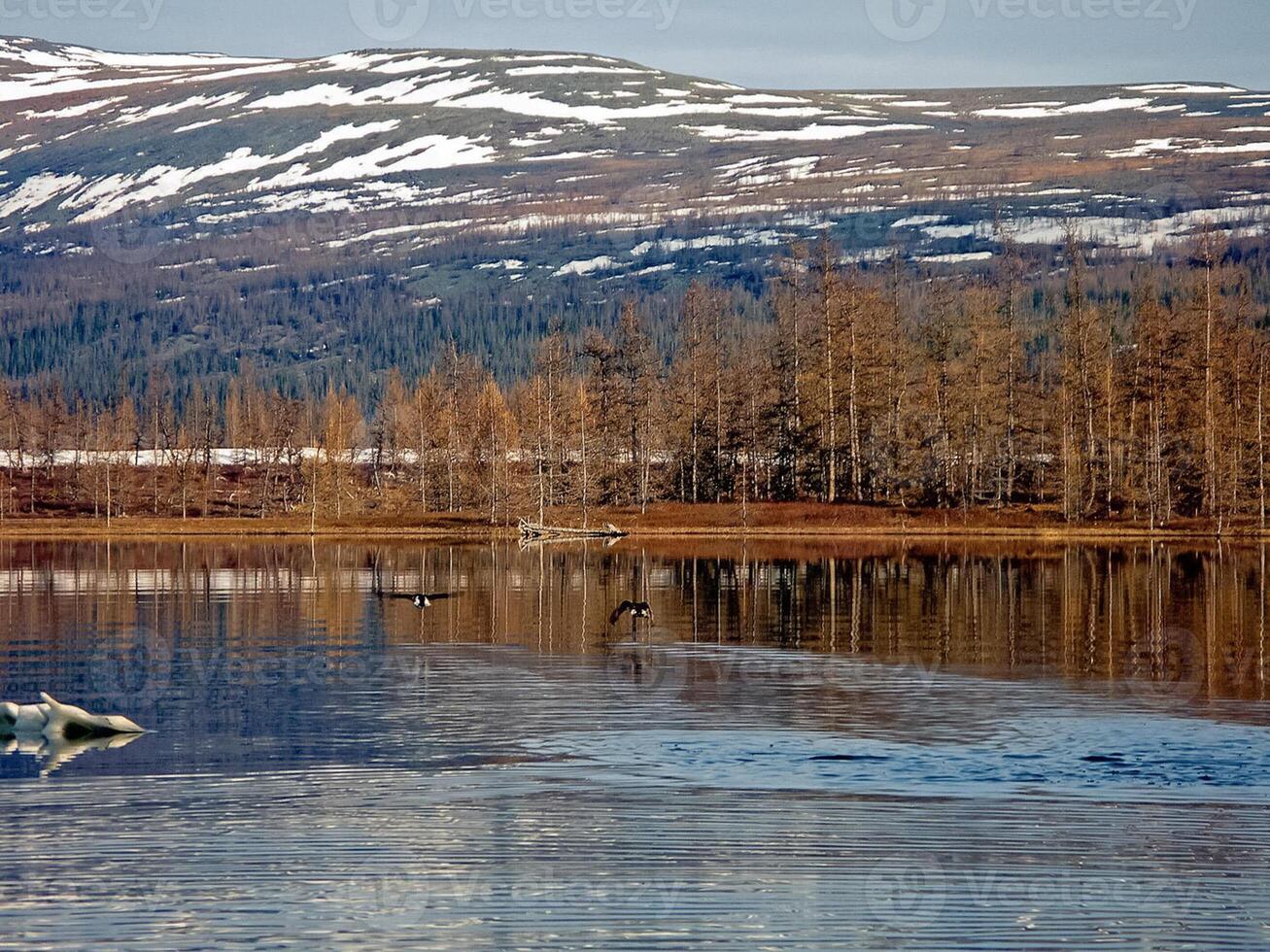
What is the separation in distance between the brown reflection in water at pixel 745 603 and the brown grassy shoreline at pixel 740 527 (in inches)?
519

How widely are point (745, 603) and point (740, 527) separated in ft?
184

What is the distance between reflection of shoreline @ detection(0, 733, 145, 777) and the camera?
82.0 feet

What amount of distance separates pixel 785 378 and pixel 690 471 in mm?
12013

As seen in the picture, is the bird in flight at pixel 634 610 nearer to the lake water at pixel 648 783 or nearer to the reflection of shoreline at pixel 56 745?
the lake water at pixel 648 783

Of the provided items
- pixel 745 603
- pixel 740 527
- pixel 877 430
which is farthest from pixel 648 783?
pixel 877 430

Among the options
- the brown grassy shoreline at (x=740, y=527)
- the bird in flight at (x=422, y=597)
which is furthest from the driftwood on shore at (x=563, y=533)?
the bird in flight at (x=422, y=597)

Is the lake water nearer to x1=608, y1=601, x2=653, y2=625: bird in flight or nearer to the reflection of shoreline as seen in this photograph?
the reflection of shoreline

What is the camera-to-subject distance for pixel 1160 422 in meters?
115

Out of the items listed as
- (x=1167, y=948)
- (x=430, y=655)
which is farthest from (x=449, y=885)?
(x=430, y=655)

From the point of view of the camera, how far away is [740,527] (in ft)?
360

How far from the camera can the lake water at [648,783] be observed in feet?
53.9

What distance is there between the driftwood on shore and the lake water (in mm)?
58944

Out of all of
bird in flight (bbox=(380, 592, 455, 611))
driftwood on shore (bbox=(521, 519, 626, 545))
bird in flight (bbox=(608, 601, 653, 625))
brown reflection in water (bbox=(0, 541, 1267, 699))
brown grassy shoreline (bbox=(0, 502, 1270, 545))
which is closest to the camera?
brown reflection in water (bbox=(0, 541, 1267, 699))

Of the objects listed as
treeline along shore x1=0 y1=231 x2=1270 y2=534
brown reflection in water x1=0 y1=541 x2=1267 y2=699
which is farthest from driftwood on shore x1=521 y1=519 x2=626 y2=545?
brown reflection in water x1=0 y1=541 x2=1267 y2=699
